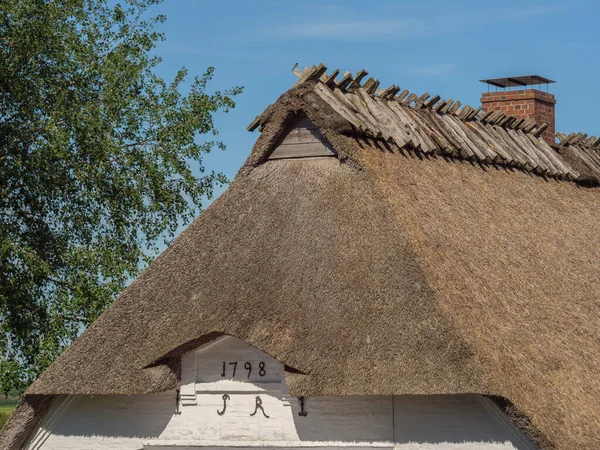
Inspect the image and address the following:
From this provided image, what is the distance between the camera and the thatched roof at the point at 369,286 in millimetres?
11719

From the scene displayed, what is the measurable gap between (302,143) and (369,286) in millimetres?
2740

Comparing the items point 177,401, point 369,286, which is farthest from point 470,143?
point 177,401

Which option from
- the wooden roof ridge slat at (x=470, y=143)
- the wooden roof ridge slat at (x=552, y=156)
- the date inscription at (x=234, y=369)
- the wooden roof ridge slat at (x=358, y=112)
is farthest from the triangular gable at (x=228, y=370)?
the wooden roof ridge slat at (x=552, y=156)

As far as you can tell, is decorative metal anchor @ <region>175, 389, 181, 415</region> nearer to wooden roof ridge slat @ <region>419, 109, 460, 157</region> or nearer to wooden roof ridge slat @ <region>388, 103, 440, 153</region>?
wooden roof ridge slat @ <region>388, 103, 440, 153</region>

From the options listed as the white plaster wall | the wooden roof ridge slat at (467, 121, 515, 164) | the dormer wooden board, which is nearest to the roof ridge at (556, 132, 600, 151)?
the wooden roof ridge slat at (467, 121, 515, 164)

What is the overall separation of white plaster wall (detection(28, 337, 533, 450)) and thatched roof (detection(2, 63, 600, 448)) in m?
0.39

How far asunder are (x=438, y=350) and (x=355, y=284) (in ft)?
4.72

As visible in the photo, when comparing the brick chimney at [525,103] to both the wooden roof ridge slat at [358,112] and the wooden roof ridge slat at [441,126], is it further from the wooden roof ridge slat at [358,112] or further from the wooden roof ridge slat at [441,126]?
the wooden roof ridge slat at [358,112]

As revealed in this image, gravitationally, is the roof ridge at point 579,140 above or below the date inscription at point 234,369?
above

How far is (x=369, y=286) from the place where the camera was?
12.5 m

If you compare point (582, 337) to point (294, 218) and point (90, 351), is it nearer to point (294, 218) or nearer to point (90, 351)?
point (294, 218)

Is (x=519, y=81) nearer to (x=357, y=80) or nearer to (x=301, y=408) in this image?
(x=357, y=80)

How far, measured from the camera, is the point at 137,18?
22781mm

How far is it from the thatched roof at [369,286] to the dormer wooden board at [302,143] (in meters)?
0.10
